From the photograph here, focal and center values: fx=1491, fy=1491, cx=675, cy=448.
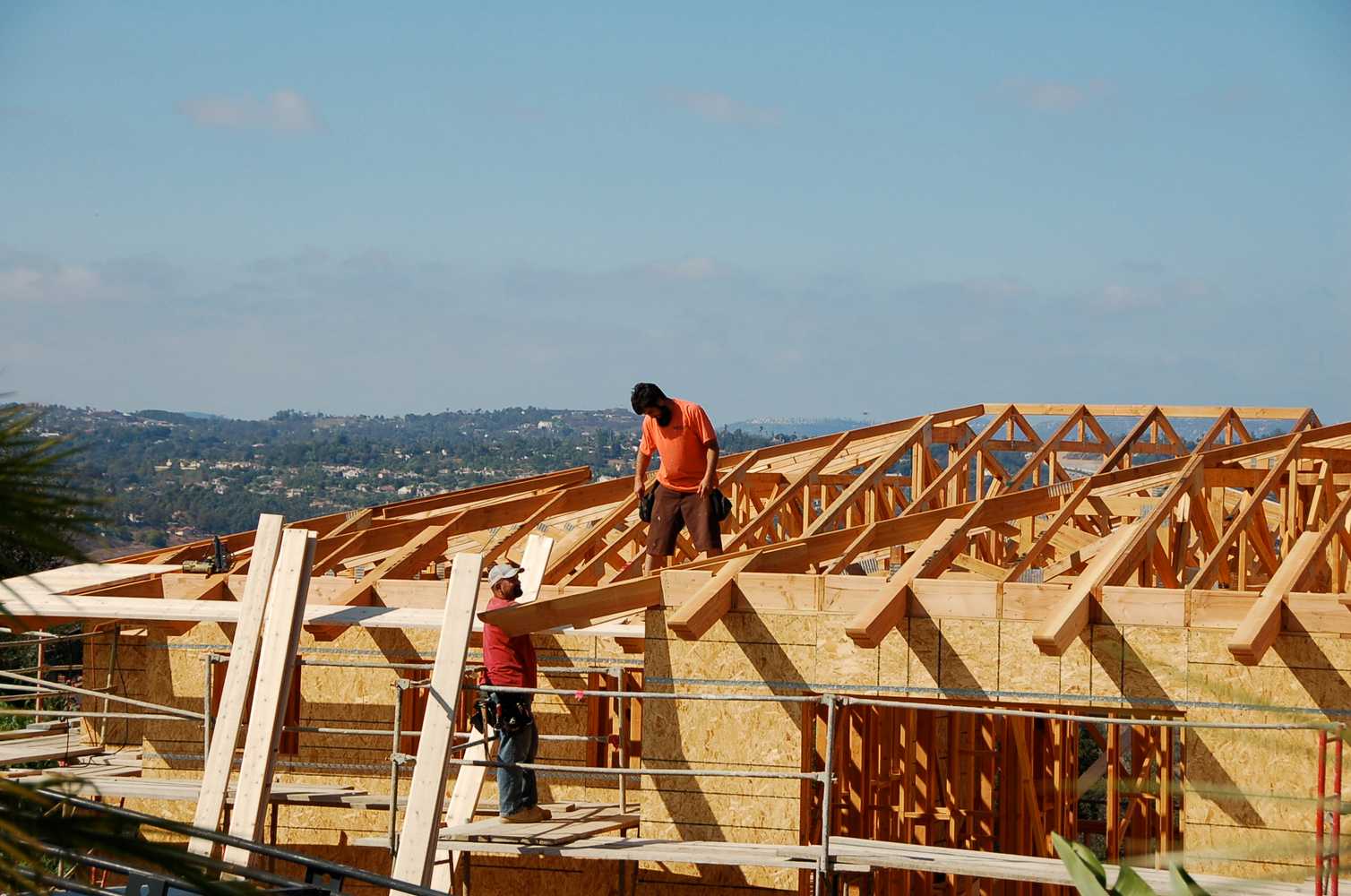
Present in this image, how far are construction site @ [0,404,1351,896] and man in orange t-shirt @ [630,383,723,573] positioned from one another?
53cm

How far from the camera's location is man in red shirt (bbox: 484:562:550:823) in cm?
974

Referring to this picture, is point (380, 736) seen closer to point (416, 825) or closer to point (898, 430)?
point (416, 825)

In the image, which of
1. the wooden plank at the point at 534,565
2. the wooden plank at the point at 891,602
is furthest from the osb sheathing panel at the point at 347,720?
the wooden plank at the point at 891,602

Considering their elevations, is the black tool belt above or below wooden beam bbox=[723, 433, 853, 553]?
below

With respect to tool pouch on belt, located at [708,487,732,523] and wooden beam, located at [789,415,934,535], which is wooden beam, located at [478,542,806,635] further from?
wooden beam, located at [789,415,934,535]

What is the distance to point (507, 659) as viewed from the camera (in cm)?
985

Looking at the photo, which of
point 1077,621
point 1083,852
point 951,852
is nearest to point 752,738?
point 951,852

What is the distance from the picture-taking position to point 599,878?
1177 cm

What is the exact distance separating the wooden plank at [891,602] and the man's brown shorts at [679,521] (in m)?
1.71

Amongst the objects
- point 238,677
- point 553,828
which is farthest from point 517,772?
point 238,677

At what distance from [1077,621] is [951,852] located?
1.68 m

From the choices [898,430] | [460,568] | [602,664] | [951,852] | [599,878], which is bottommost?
[599,878]

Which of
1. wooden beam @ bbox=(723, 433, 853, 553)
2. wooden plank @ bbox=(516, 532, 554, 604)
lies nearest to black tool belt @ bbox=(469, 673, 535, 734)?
wooden plank @ bbox=(516, 532, 554, 604)

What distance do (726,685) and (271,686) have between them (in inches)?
120
